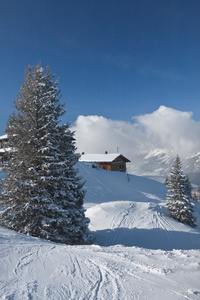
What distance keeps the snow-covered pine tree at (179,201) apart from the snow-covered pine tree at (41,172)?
43.3ft

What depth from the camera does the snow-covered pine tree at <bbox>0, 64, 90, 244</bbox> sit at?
31.6ft

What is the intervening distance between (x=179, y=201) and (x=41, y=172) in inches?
644

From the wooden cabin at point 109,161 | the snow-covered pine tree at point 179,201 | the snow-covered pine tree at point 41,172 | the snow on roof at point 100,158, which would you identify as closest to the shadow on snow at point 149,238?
the snow-covered pine tree at point 41,172

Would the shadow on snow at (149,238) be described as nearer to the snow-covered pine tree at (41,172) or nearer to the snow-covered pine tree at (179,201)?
the snow-covered pine tree at (41,172)

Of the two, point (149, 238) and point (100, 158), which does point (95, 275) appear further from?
point (100, 158)

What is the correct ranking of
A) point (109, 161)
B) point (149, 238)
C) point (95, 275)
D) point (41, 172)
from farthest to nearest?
point (109, 161) → point (149, 238) → point (41, 172) → point (95, 275)

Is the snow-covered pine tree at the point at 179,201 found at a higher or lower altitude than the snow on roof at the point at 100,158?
lower

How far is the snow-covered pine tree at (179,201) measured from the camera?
20.3m

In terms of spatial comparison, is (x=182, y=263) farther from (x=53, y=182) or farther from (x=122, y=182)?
(x=122, y=182)

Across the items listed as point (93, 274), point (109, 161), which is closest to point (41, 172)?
point (93, 274)

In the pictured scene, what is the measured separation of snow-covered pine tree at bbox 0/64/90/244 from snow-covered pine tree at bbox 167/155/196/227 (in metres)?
13.2

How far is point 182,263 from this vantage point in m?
5.07

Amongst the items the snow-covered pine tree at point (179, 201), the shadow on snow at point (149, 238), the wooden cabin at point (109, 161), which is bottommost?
the shadow on snow at point (149, 238)

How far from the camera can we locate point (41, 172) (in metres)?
10.1
